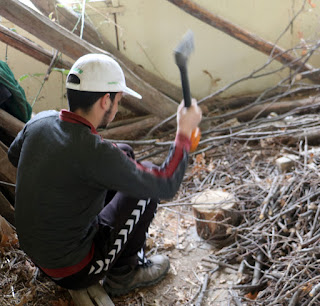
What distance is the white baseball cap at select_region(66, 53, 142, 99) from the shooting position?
1.65m

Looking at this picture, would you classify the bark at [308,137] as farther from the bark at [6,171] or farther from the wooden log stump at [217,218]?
the bark at [6,171]

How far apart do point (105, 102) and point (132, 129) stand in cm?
257

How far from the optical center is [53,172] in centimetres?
164

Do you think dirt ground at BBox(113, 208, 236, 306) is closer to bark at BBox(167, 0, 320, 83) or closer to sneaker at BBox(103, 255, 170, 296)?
sneaker at BBox(103, 255, 170, 296)

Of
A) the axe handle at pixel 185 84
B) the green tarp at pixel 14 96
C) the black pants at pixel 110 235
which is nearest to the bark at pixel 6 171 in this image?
the green tarp at pixel 14 96

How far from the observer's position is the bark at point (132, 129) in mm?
4252

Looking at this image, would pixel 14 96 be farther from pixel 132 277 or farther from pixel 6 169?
pixel 132 277

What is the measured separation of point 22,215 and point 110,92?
764 mm

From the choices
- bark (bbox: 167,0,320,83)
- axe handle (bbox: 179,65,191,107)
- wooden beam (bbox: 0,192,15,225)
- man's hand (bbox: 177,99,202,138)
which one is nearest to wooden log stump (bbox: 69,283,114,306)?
wooden beam (bbox: 0,192,15,225)

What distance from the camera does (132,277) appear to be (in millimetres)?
2301

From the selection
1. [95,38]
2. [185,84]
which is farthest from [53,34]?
[185,84]

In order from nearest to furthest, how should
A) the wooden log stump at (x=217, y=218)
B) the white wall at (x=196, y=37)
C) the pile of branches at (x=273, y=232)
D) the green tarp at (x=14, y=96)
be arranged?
the pile of branches at (x=273, y=232) < the green tarp at (x=14, y=96) < the wooden log stump at (x=217, y=218) < the white wall at (x=196, y=37)

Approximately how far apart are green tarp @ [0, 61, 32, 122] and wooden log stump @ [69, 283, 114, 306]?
1.37 m

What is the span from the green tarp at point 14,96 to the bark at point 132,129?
5.10 ft
